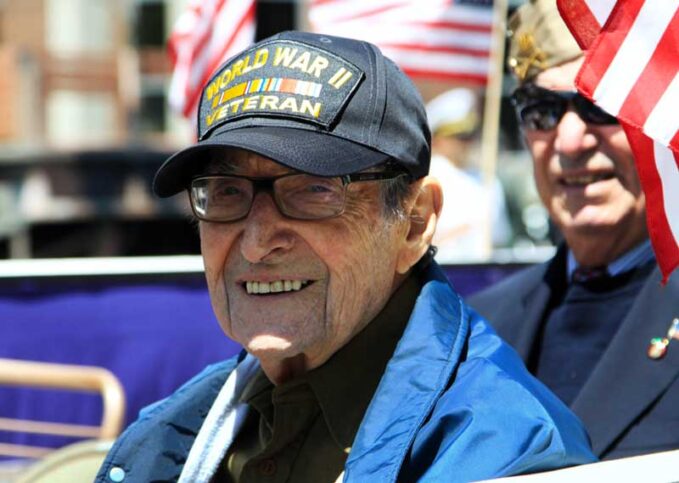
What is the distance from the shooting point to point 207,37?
724 centimetres

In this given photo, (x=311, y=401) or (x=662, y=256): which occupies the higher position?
(x=662, y=256)

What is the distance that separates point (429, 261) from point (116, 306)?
3299mm

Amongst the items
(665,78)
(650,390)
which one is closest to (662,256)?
(665,78)

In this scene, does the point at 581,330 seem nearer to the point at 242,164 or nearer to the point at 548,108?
the point at 548,108

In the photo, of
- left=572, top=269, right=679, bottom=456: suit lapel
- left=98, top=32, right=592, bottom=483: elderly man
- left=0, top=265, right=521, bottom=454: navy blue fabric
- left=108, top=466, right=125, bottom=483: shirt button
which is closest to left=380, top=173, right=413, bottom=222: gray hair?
left=98, top=32, right=592, bottom=483: elderly man

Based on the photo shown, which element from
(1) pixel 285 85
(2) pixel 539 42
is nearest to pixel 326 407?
(1) pixel 285 85

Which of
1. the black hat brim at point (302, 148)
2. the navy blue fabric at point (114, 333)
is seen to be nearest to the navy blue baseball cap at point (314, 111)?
the black hat brim at point (302, 148)

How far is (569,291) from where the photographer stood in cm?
341

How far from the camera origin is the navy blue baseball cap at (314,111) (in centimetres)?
225

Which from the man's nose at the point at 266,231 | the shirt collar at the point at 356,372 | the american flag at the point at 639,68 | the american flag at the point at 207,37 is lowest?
the american flag at the point at 207,37

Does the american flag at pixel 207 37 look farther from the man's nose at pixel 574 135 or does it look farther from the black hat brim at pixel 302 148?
the black hat brim at pixel 302 148

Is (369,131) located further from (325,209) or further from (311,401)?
(311,401)

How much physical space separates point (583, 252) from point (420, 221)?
98cm

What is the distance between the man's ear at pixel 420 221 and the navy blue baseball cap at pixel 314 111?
8 centimetres
